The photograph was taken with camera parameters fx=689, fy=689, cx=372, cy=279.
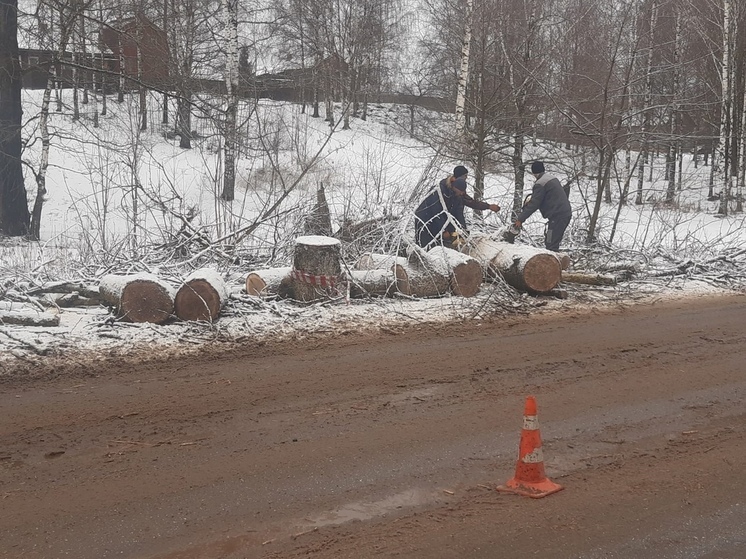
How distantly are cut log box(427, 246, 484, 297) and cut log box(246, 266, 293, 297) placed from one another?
2.11 m

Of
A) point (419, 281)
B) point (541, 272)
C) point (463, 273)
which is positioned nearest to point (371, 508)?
point (419, 281)

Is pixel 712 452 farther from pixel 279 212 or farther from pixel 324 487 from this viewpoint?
pixel 279 212

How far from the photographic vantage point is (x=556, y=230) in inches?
439

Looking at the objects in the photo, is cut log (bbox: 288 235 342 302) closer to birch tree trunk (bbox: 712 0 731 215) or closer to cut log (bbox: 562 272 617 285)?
cut log (bbox: 562 272 617 285)

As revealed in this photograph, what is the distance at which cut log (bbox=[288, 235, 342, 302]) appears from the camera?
871 centimetres

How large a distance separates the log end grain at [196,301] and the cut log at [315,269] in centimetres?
129

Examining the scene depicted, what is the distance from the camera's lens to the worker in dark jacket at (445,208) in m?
10.4

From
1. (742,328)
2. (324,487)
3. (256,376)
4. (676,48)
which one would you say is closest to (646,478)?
(324,487)

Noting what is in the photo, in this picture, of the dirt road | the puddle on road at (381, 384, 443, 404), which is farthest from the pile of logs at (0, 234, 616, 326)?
the puddle on road at (381, 384, 443, 404)

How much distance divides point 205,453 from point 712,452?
352 cm

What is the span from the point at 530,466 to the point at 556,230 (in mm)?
7487

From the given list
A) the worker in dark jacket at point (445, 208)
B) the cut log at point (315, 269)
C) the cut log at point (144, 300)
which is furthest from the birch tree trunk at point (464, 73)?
the cut log at point (144, 300)

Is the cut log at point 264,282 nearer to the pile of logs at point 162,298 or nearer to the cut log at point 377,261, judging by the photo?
the pile of logs at point 162,298

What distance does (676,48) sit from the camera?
24891 mm
